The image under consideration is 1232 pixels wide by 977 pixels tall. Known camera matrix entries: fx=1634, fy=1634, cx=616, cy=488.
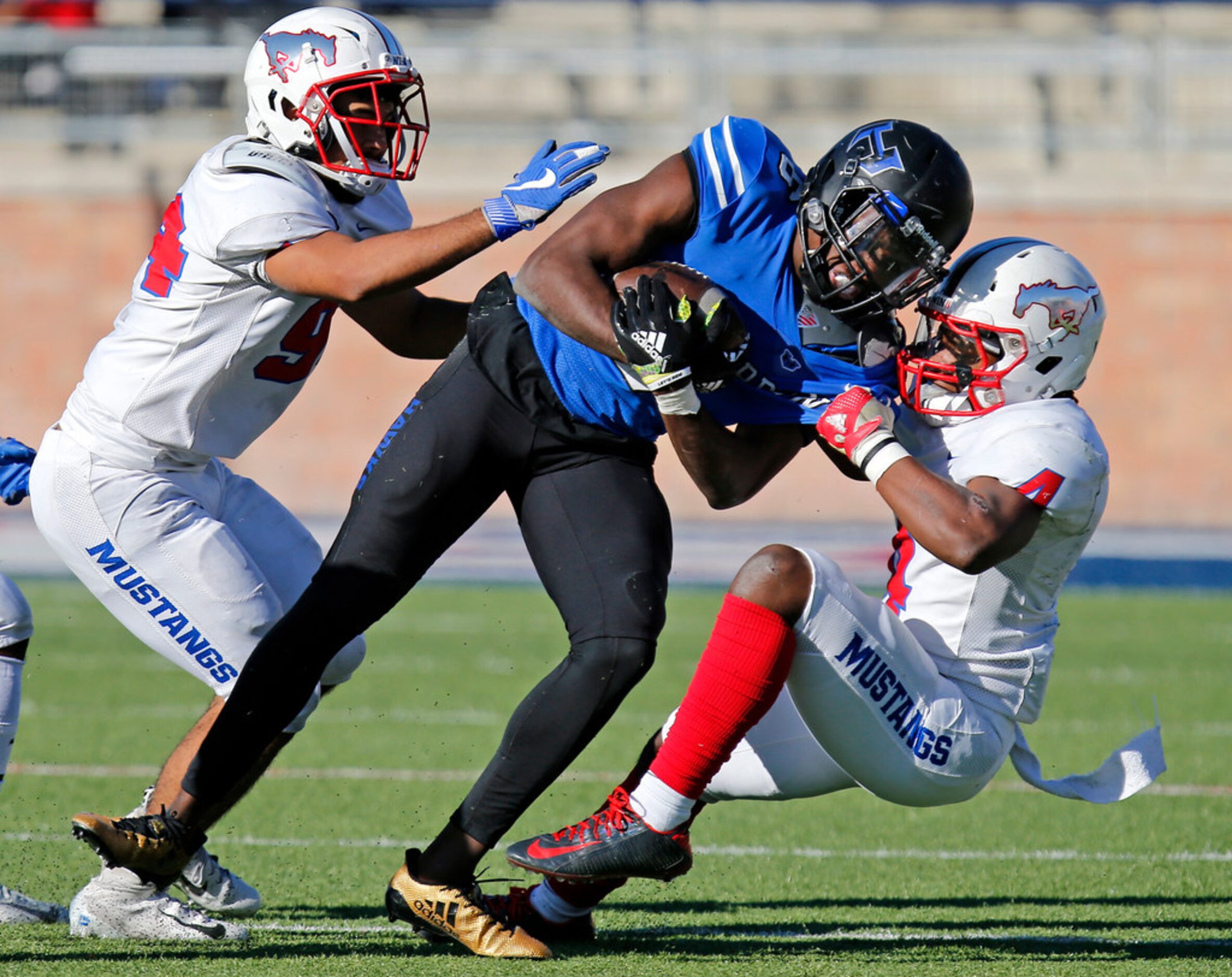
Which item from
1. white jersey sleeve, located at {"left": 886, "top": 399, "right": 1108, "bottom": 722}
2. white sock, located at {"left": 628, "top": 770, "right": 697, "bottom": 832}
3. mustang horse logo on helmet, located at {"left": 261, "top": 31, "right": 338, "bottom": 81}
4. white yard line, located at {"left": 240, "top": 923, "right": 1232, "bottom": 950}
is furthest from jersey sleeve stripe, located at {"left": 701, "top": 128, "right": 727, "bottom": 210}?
white yard line, located at {"left": 240, "top": 923, "right": 1232, "bottom": 950}

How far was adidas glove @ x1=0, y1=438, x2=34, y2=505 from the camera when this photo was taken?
389cm

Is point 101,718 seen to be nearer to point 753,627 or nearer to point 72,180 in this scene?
point 753,627

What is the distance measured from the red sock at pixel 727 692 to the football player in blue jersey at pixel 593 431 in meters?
0.22

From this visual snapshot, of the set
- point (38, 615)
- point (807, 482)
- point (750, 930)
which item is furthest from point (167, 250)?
point (807, 482)

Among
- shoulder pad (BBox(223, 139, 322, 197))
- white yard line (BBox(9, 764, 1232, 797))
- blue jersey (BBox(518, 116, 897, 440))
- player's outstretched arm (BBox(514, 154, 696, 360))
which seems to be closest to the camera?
player's outstretched arm (BBox(514, 154, 696, 360))

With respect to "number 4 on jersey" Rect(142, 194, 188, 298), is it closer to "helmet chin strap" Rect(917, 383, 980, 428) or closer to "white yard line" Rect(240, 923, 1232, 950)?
"white yard line" Rect(240, 923, 1232, 950)

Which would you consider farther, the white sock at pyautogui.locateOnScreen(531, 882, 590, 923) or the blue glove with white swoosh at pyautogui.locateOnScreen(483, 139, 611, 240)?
the white sock at pyautogui.locateOnScreen(531, 882, 590, 923)

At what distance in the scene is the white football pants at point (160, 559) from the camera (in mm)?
3611

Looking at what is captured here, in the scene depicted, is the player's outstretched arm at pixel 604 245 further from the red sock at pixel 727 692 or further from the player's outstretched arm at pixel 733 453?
the red sock at pixel 727 692

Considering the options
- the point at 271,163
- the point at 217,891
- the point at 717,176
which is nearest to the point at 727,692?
the point at 717,176

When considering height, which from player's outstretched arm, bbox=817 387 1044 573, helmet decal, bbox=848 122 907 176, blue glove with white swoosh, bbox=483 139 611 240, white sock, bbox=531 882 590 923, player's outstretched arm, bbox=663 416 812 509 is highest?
helmet decal, bbox=848 122 907 176

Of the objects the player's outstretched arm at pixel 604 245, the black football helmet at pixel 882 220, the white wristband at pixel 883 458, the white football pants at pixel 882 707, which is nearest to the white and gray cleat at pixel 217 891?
the white football pants at pixel 882 707

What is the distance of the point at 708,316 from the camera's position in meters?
3.17

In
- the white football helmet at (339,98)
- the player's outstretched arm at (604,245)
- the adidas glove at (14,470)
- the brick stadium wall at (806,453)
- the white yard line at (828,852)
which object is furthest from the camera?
the brick stadium wall at (806,453)
